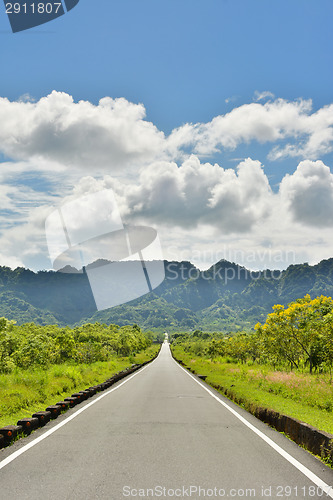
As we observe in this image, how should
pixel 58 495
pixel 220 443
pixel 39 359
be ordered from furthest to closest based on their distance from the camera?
pixel 39 359
pixel 220 443
pixel 58 495

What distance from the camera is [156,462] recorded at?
5758 millimetres

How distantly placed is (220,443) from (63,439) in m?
3.10

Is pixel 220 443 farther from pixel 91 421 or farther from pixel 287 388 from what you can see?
pixel 287 388

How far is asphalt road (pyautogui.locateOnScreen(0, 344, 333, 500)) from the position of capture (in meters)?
4.57

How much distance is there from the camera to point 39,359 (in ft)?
117

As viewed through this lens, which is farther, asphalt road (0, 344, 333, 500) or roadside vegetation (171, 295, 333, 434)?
roadside vegetation (171, 295, 333, 434)

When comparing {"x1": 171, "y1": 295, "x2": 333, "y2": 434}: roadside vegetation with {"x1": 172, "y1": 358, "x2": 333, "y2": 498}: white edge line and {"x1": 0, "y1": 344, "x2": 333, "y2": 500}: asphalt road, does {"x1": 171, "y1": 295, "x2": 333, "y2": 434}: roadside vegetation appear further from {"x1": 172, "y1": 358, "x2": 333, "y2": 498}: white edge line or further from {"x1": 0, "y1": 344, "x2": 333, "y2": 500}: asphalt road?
{"x1": 0, "y1": 344, "x2": 333, "y2": 500}: asphalt road

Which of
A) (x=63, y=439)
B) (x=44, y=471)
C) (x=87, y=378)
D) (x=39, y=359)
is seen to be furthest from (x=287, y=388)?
(x=39, y=359)

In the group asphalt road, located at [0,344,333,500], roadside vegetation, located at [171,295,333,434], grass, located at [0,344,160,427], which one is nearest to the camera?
asphalt road, located at [0,344,333,500]

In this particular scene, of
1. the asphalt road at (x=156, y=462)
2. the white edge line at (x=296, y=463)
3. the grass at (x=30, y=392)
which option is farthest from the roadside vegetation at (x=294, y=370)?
the grass at (x=30, y=392)

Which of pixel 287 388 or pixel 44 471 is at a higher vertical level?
pixel 44 471

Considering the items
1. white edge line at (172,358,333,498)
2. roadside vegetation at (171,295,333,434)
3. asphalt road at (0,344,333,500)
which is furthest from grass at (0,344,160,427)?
roadside vegetation at (171,295,333,434)

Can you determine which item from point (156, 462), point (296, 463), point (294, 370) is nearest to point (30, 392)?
point (156, 462)

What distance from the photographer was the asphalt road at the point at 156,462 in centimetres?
457
